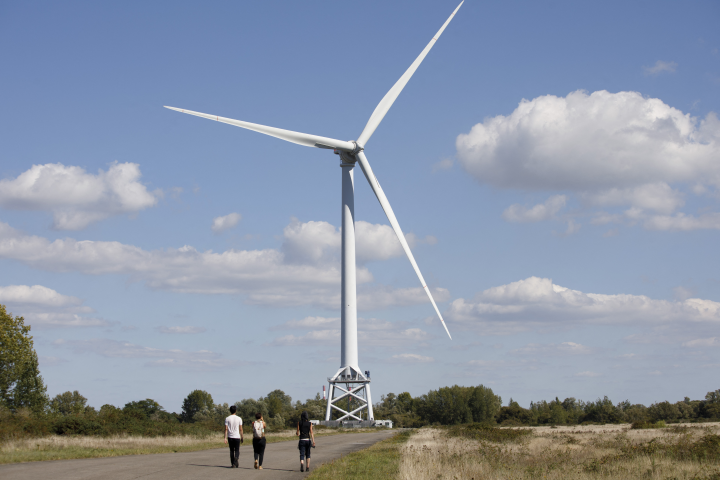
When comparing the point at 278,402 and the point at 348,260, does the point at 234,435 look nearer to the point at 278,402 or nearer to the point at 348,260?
the point at 348,260

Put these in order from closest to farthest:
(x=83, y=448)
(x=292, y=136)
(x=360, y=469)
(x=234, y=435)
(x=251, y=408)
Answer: (x=360, y=469) → (x=234, y=435) → (x=83, y=448) → (x=292, y=136) → (x=251, y=408)

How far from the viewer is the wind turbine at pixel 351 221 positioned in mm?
57406

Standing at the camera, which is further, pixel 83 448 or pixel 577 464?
pixel 83 448

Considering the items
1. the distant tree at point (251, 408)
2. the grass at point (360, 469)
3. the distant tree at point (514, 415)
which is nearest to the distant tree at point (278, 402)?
the distant tree at point (251, 408)

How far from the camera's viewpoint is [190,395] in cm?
14850

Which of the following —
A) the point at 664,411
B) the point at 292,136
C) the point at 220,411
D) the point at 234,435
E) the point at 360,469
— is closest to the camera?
the point at 360,469

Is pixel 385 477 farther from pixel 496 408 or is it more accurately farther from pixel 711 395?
pixel 711 395

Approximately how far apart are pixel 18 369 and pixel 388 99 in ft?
152

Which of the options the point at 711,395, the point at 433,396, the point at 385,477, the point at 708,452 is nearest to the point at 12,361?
the point at 385,477

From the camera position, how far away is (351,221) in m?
64.8

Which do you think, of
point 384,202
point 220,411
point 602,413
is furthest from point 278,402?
point 384,202

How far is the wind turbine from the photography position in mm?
57406

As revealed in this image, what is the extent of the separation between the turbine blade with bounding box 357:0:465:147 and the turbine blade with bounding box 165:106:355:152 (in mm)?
1911

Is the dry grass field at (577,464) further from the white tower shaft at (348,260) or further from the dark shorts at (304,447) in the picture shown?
the white tower shaft at (348,260)
